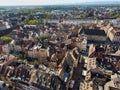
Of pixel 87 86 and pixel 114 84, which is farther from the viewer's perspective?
pixel 87 86

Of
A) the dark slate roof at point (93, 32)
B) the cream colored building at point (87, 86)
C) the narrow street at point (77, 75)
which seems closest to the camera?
the cream colored building at point (87, 86)

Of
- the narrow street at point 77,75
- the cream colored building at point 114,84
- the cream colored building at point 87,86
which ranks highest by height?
the cream colored building at point 114,84

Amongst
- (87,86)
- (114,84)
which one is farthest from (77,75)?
(114,84)

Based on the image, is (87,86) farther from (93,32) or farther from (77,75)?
(93,32)

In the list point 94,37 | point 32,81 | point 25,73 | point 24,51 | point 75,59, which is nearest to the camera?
point 32,81

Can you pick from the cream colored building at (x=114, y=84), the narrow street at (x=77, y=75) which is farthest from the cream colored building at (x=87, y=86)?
the cream colored building at (x=114, y=84)

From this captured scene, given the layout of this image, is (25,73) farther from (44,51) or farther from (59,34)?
(59,34)

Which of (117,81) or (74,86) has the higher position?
(117,81)

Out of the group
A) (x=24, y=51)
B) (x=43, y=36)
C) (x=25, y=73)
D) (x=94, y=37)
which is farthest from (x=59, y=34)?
(x=25, y=73)

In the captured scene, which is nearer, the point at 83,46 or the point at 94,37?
the point at 83,46

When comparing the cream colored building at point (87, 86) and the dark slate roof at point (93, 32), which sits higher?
the dark slate roof at point (93, 32)

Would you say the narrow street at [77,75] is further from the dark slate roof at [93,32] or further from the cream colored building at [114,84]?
the dark slate roof at [93,32]
